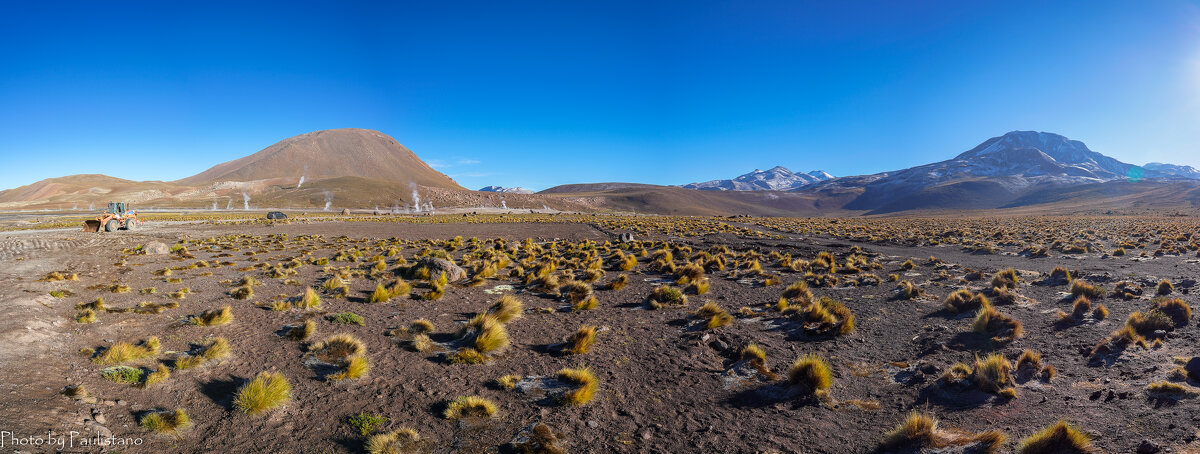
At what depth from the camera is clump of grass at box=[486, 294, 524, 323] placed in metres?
8.59

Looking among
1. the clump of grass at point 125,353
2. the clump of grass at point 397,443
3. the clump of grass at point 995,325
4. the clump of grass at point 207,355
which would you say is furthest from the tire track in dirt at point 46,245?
the clump of grass at point 995,325

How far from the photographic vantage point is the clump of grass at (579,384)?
5133mm

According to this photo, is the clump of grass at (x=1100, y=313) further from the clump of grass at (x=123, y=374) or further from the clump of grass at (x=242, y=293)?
the clump of grass at (x=242, y=293)

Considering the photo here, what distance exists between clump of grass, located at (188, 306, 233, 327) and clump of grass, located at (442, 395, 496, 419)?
5879 millimetres

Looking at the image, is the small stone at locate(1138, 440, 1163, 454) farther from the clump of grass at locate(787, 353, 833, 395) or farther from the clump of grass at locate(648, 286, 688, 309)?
the clump of grass at locate(648, 286, 688, 309)

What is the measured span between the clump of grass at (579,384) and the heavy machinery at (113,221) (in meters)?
39.3

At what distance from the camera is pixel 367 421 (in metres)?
4.63

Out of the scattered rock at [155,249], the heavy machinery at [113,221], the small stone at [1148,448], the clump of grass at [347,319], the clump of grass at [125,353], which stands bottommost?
the clump of grass at [347,319]

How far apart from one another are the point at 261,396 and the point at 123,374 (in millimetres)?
2226

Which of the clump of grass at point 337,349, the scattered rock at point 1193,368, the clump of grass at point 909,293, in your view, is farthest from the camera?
the clump of grass at point 909,293

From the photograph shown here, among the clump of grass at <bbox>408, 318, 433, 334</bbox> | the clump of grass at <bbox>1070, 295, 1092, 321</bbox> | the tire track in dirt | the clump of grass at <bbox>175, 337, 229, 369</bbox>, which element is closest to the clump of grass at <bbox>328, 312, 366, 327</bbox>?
the clump of grass at <bbox>408, 318, 433, 334</bbox>

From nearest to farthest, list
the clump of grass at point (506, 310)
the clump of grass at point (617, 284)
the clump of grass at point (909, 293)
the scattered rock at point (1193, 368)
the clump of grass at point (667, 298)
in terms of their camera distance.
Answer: the scattered rock at point (1193, 368)
the clump of grass at point (506, 310)
the clump of grass at point (667, 298)
the clump of grass at point (909, 293)
the clump of grass at point (617, 284)

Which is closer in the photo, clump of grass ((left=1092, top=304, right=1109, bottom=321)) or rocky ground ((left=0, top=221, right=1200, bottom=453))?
rocky ground ((left=0, top=221, right=1200, bottom=453))

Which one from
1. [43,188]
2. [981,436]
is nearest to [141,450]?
[981,436]
